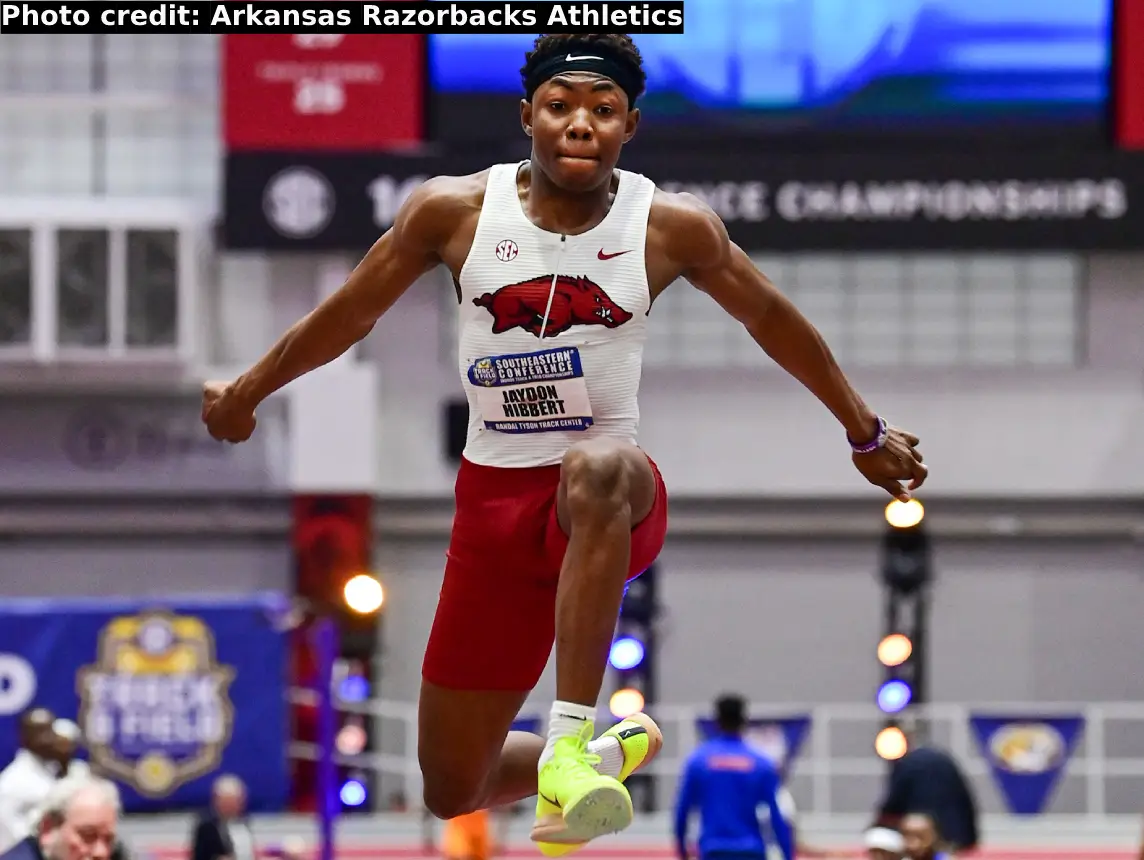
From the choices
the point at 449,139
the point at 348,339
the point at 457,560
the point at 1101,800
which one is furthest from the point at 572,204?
the point at 1101,800

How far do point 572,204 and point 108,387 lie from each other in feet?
49.1

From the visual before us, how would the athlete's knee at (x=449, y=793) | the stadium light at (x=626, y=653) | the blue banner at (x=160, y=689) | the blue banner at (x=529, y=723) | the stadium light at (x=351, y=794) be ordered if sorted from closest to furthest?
the athlete's knee at (x=449, y=793)
the stadium light at (x=626, y=653)
the stadium light at (x=351, y=794)
the blue banner at (x=160, y=689)
the blue banner at (x=529, y=723)

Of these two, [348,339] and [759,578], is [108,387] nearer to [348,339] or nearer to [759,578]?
[759,578]

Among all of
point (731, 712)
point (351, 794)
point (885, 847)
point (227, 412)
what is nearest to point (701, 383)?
point (351, 794)

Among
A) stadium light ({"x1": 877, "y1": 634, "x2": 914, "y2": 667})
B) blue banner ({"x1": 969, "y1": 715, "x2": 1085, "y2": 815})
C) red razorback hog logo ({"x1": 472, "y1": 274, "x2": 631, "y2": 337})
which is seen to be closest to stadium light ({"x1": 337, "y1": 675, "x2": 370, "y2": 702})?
stadium light ({"x1": 877, "y1": 634, "x2": 914, "y2": 667})

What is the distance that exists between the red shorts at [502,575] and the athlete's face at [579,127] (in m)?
0.77

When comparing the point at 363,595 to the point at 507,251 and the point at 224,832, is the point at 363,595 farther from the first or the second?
the point at 507,251

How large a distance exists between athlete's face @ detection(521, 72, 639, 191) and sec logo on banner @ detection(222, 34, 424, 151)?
1256cm

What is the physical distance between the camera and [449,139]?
17.1m

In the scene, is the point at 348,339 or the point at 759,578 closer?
the point at 348,339

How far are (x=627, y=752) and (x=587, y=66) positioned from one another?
1644mm

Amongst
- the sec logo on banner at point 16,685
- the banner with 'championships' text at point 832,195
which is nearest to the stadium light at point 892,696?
the banner with 'championships' text at point 832,195

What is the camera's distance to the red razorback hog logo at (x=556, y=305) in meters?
4.67

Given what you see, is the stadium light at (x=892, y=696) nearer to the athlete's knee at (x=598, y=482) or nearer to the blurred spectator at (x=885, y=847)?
the blurred spectator at (x=885, y=847)
